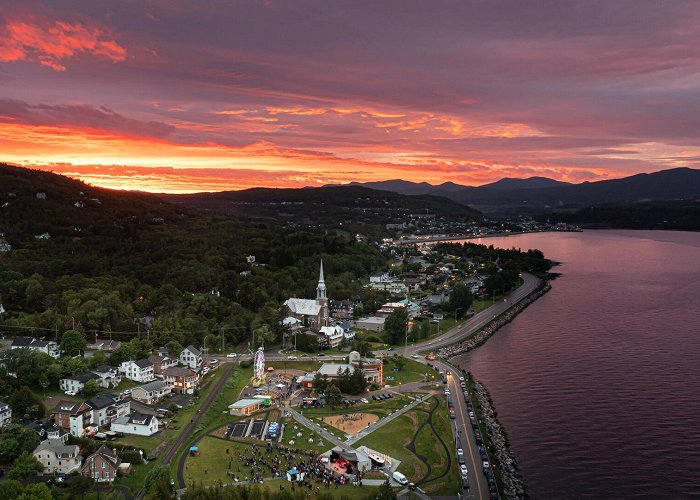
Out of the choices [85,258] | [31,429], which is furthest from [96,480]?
[85,258]

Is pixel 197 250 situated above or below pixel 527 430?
above

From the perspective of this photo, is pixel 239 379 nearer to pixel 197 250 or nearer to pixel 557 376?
pixel 557 376

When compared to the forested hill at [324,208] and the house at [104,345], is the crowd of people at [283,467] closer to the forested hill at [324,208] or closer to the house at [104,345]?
the house at [104,345]

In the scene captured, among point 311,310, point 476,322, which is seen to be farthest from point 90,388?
point 476,322

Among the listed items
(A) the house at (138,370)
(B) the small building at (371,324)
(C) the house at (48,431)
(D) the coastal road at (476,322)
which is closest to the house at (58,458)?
(C) the house at (48,431)

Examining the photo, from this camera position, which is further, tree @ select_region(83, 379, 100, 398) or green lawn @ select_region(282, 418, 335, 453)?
tree @ select_region(83, 379, 100, 398)

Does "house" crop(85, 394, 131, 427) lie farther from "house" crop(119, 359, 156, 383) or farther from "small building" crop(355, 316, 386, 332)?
"small building" crop(355, 316, 386, 332)

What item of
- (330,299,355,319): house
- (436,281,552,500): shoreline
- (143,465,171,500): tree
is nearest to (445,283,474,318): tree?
(436,281,552,500): shoreline
